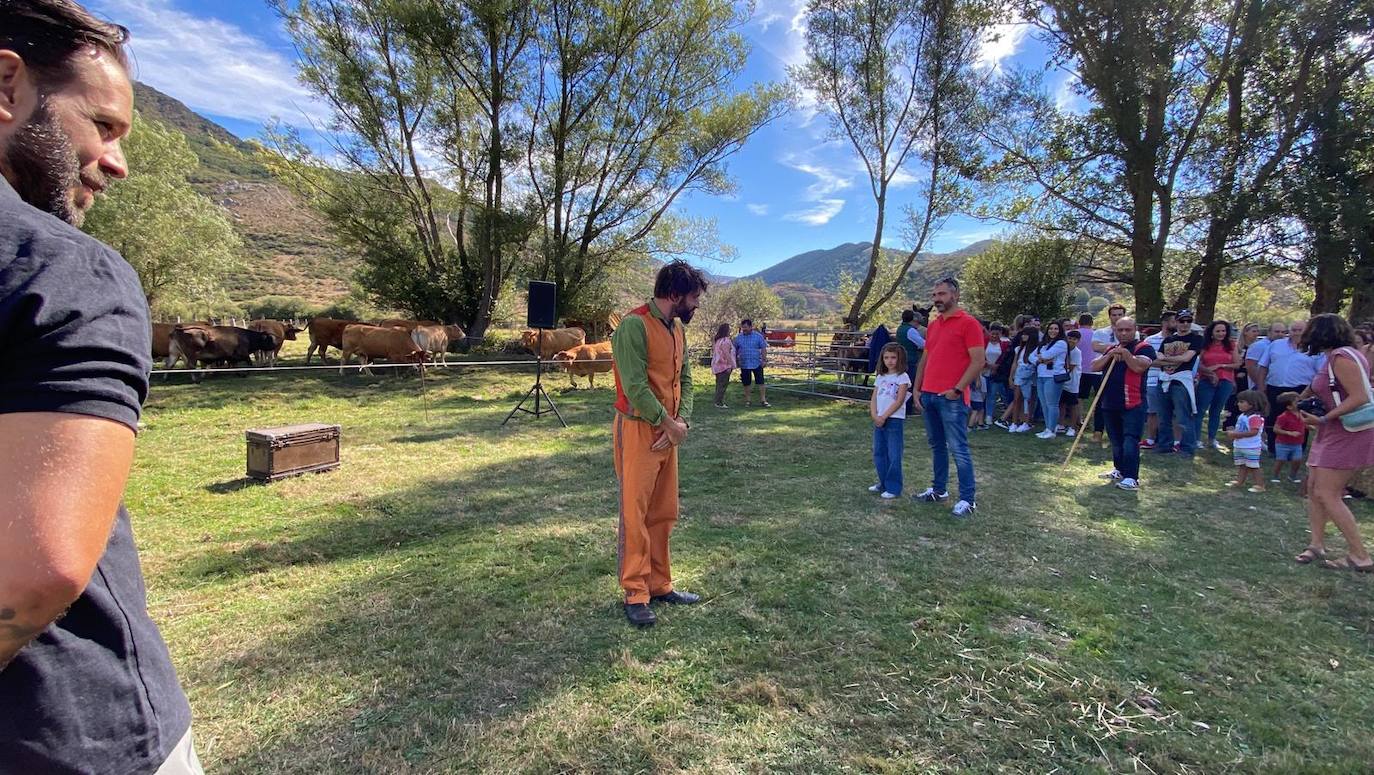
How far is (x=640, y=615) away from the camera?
3365 millimetres

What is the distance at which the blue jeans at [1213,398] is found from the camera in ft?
27.0

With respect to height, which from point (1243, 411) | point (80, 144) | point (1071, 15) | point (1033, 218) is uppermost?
point (1071, 15)

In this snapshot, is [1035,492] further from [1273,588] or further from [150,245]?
[150,245]

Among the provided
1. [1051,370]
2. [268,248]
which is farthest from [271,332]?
[268,248]

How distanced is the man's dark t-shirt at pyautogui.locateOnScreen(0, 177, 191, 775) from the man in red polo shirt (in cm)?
541

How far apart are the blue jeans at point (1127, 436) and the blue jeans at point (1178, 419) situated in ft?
7.24

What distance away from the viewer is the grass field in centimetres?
244

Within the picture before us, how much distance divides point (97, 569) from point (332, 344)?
1839 cm

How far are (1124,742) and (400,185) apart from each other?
66.3ft

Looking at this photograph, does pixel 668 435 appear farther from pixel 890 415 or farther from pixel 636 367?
pixel 890 415

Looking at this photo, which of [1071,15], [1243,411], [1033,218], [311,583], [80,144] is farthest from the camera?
[1033,218]

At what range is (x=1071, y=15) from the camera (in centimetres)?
1227

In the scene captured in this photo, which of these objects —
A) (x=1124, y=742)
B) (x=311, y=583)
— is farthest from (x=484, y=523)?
(x=1124, y=742)

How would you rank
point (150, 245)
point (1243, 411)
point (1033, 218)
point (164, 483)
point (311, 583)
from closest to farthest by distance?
point (311, 583) → point (164, 483) → point (1243, 411) → point (1033, 218) → point (150, 245)
